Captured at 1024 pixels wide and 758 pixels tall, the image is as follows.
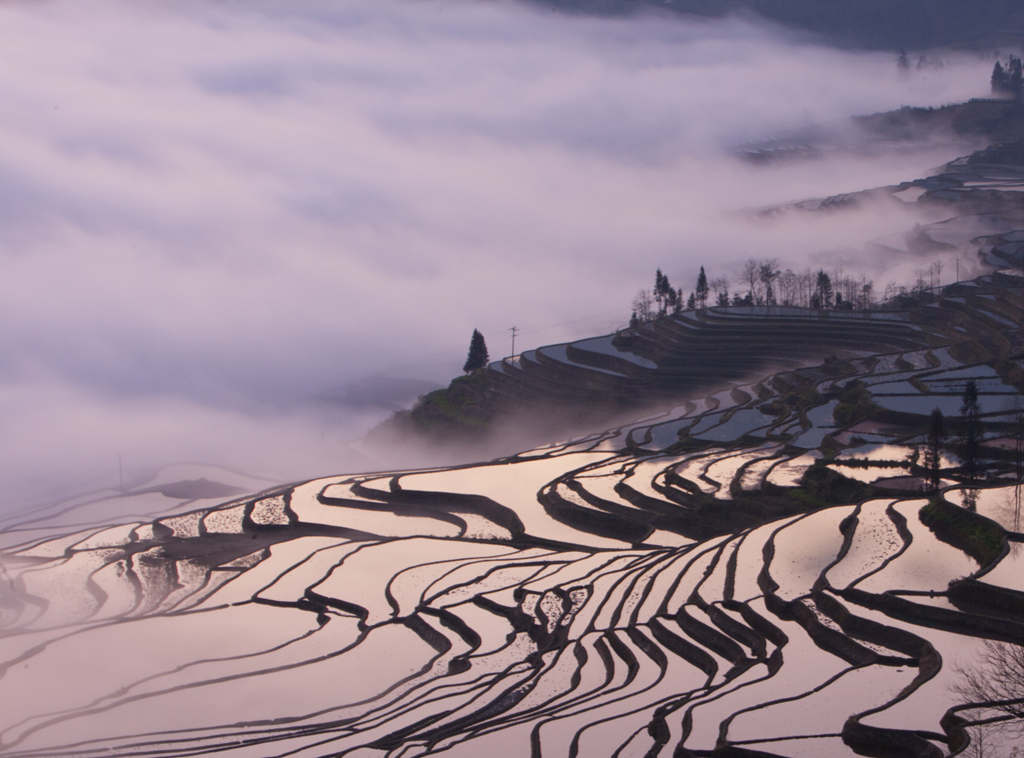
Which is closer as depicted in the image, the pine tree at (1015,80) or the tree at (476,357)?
the tree at (476,357)

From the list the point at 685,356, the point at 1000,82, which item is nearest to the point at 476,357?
the point at 685,356

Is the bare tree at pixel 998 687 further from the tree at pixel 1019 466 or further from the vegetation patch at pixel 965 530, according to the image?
the tree at pixel 1019 466

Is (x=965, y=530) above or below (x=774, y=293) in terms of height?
below

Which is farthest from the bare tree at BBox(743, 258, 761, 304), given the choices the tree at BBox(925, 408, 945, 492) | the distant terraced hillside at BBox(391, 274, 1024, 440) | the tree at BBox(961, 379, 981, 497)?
the tree at BBox(925, 408, 945, 492)

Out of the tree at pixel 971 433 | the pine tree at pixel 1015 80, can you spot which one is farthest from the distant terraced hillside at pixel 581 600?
the pine tree at pixel 1015 80

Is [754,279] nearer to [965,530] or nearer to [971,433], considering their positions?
[971,433]

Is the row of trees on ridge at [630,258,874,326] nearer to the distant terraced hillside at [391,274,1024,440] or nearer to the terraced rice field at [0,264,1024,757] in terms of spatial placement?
the distant terraced hillside at [391,274,1024,440]

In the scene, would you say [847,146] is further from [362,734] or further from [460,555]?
[362,734]

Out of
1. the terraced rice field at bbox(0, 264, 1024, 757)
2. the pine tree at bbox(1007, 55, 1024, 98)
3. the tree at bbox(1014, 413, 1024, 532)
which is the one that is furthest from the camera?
the pine tree at bbox(1007, 55, 1024, 98)
